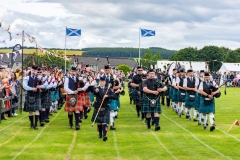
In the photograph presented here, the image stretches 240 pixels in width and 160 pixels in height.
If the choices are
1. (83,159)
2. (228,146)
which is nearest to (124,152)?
(83,159)

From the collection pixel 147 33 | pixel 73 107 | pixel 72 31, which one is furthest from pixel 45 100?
pixel 147 33

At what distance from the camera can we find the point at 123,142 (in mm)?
10711

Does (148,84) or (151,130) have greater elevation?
(148,84)

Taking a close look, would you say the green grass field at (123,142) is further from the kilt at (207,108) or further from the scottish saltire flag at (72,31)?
the scottish saltire flag at (72,31)

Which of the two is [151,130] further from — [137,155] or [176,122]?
[137,155]

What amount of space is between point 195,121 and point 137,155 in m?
6.16

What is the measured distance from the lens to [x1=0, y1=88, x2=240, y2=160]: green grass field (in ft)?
29.8

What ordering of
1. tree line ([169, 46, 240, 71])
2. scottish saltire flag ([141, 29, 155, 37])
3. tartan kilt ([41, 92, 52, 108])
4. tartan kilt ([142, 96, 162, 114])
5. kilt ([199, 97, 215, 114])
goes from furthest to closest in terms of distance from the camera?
1. tree line ([169, 46, 240, 71])
2. scottish saltire flag ([141, 29, 155, 37])
3. tartan kilt ([41, 92, 52, 108])
4. kilt ([199, 97, 215, 114])
5. tartan kilt ([142, 96, 162, 114])

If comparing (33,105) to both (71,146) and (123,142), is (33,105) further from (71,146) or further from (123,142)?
(123,142)

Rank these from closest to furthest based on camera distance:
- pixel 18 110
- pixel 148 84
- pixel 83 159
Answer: pixel 83 159, pixel 148 84, pixel 18 110

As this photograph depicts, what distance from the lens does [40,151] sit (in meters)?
9.46

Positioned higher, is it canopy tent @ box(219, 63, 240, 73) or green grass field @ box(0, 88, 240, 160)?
canopy tent @ box(219, 63, 240, 73)

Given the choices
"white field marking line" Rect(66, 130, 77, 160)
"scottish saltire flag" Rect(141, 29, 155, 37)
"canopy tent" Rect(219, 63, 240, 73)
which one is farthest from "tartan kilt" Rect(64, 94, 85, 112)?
"canopy tent" Rect(219, 63, 240, 73)

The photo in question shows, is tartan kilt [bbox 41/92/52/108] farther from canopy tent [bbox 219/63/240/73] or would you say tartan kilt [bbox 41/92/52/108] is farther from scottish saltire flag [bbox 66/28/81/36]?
canopy tent [bbox 219/63/240/73]
